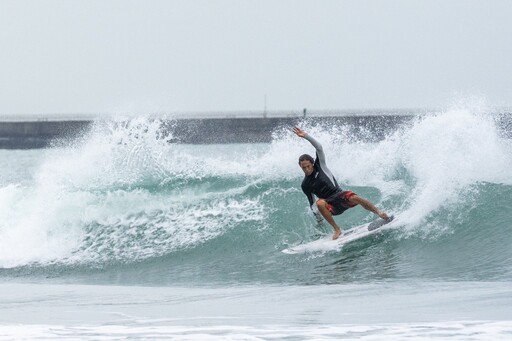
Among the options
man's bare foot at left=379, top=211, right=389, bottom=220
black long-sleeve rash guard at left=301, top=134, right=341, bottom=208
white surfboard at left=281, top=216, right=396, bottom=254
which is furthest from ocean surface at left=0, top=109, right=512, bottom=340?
black long-sleeve rash guard at left=301, top=134, right=341, bottom=208

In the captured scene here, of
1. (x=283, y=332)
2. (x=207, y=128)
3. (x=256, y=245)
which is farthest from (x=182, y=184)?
Result: (x=207, y=128)

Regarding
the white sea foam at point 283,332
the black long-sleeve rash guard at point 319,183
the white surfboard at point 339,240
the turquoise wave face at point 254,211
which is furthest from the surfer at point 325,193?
the white sea foam at point 283,332

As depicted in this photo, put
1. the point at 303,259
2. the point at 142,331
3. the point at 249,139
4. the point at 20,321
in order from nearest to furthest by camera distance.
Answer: the point at 142,331, the point at 20,321, the point at 303,259, the point at 249,139

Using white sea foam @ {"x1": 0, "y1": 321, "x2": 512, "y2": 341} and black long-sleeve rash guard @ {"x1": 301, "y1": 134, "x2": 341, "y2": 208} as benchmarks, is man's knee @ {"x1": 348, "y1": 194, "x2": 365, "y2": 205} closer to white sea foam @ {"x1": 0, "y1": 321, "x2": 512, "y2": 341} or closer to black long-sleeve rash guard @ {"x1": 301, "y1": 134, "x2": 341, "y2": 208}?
black long-sleeve rash guard @ {"x1": 301, "y1": 134, "x2": 341, "y2": 208}

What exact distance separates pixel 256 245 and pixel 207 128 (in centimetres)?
4755

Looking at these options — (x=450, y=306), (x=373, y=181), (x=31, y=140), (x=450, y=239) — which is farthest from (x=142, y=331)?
(x=31, y=140)

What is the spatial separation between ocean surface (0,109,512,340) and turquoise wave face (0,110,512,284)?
4 cm

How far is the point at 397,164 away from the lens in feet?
55.7

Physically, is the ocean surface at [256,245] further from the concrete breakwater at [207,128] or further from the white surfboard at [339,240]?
the concrete breakwater at [207,128]

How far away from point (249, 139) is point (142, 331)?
5433 centimetres

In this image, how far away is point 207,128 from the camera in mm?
61938

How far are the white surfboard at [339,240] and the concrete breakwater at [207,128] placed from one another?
41.2 meters

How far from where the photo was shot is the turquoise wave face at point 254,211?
13.2m

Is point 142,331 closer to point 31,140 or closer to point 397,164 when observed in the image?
point 397,164
